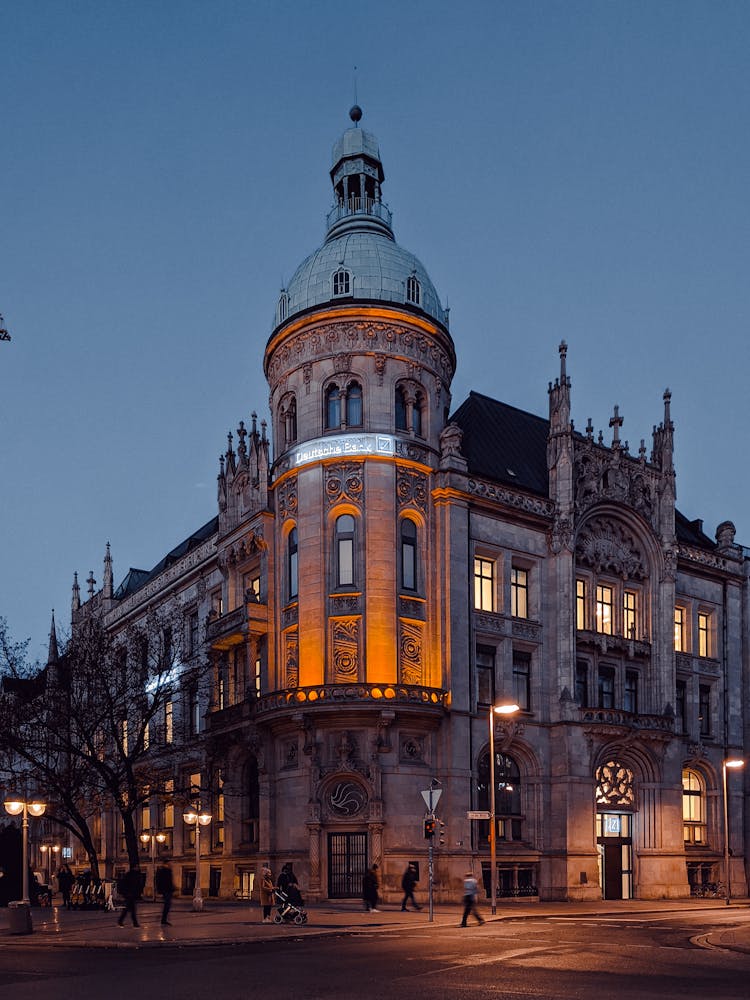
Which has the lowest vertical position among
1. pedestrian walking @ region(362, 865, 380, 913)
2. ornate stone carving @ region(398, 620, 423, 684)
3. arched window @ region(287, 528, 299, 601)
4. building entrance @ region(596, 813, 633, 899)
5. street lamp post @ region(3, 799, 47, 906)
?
building entrance @ region(596, 813, 633, 899)

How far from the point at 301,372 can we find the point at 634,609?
66.4ft

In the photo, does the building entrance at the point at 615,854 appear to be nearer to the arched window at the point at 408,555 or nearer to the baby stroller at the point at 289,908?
the arched window at the point at 408,555

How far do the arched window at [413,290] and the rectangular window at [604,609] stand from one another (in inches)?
628

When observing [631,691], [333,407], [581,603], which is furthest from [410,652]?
[631,691]

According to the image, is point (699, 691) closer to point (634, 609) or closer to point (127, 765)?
point (634, 609)

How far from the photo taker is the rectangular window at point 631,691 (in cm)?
5488

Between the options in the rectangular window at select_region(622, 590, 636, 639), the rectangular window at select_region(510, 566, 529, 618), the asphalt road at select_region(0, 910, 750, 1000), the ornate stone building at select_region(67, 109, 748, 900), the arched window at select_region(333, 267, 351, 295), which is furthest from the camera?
the rectangular window at select_region(622, 590, 636, 639)

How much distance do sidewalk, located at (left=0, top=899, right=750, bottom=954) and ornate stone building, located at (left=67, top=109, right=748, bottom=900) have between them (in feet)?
13.3

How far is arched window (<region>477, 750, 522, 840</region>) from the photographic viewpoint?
47.9m

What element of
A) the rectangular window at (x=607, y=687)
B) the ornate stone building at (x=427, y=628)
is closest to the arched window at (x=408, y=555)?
the ornate stone building at (x=427, y=628)

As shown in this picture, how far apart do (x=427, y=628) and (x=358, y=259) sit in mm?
16136

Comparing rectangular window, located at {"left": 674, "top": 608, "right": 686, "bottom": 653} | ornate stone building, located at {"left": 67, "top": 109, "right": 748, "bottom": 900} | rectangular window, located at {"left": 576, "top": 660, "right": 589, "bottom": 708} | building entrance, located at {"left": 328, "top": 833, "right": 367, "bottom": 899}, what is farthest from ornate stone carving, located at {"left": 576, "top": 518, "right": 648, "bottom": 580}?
building entrance, located at {"left": 328, "top": 833, "right": 367, "bottom": 899}

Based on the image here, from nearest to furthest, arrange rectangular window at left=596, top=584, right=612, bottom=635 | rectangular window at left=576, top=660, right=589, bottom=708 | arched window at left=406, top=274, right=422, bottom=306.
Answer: arched window at left=406, top=274, right=422, bottom=306
rectangular window at left=576, top=660, right=589, bottom=708
rectangular window at left=596, top=584, right=612, bottom=635

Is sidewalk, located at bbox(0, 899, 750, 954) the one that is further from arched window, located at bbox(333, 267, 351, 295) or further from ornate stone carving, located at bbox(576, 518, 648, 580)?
arched window, located at bbox(333, 267, 351, 295)
